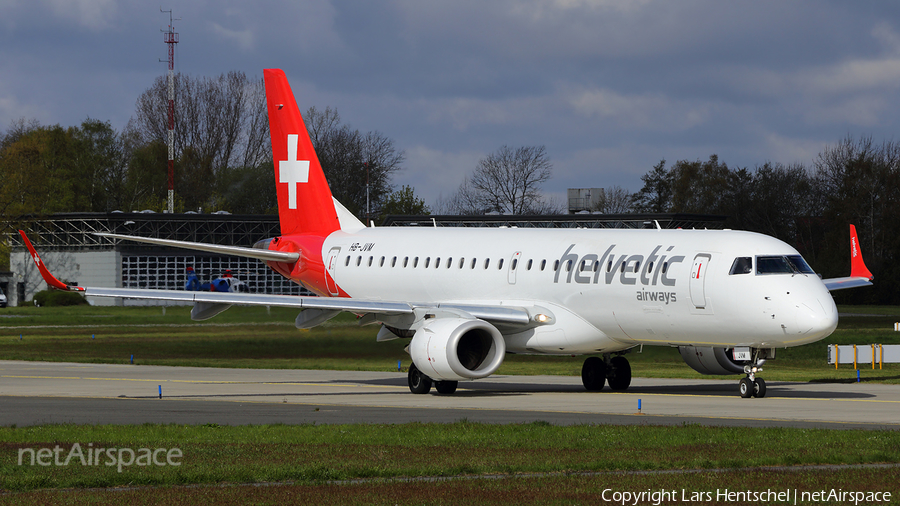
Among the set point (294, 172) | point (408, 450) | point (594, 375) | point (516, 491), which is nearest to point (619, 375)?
point (594, 375)

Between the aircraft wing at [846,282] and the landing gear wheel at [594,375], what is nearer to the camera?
the landing gear wheel at [594,375]

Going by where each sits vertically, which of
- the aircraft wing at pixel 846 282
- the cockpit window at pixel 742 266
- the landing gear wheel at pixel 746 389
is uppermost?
the cockpit window at pixel 742 266

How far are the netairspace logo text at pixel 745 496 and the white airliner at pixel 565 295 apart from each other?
11.0 meters

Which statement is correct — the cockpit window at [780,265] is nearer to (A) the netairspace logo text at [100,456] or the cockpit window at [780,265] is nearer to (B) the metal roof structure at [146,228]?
(A) the netairspace logo text at [100,456]

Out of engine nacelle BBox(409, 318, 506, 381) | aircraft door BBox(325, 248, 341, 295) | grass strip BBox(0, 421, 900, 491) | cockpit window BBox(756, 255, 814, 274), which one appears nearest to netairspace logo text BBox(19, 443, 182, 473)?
grass strip BBox(0, 421, 900, 491)

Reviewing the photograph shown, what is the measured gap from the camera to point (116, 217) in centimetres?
8438

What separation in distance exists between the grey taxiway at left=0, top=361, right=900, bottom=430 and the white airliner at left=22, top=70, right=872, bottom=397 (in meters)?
1.03

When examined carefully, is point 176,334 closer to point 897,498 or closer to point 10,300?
point 897,498

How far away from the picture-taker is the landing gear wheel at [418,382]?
2608 cm

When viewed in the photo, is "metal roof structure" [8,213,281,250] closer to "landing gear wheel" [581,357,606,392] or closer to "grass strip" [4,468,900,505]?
"landing gear wheel" [581,357,606,392]

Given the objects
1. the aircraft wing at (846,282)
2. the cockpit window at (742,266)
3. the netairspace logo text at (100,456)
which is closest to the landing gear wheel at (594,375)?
the cockpit window at (742,266)

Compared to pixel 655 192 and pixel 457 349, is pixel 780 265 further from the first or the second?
pixel 655 192

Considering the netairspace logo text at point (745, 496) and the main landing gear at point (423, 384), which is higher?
the netairspace logo text at point (745, 496)

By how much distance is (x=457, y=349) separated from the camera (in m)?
24.7
